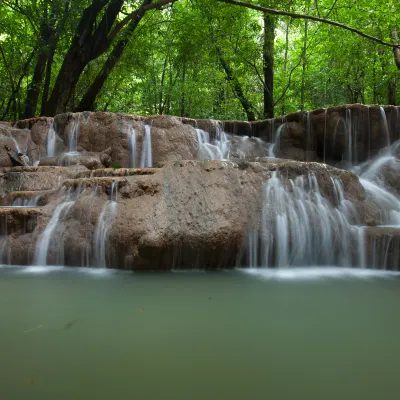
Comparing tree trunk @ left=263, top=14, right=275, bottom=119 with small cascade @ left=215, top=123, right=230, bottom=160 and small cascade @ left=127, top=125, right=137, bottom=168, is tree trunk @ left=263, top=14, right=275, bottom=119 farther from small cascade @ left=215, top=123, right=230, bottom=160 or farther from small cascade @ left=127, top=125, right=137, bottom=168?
small cascade @ left=127, top=125, right=137, bottom=168

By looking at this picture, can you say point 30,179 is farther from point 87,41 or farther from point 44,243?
point 87,41

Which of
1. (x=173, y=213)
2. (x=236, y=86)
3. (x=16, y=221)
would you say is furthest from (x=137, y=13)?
(x=173, y=213)

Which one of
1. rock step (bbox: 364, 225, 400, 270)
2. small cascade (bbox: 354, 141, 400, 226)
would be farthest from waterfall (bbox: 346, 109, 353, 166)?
rock step (bbox: 364, 225, 400, 270)

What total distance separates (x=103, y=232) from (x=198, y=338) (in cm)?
217

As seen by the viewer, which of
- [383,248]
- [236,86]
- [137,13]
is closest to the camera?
[383,248]

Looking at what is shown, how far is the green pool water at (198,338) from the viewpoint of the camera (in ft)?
5.22

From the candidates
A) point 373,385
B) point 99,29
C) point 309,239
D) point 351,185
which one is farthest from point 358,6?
point 373,385

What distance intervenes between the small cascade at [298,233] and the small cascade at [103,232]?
5.09 feet

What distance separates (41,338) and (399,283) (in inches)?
120

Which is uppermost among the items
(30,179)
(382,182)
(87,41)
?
(87,41)

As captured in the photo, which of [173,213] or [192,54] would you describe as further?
[192,54]

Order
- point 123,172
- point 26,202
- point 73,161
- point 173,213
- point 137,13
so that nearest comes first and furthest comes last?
point 173,213
point 123,172
point 26,202
point 73,161
point 137,13

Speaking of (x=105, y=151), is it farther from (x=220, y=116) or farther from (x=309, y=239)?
(x=220, y=116)

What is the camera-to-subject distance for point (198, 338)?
6.89 ft
